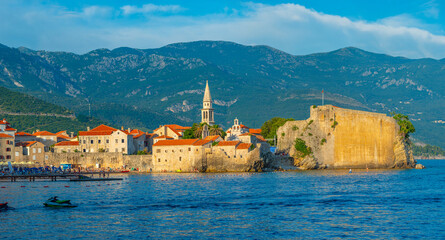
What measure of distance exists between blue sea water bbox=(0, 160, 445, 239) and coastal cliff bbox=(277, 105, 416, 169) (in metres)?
31.2

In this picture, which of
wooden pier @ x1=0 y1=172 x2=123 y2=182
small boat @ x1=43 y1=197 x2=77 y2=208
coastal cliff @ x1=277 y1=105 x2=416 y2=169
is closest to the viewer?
small boat @ x1=43 y1=197 x2=77 y2=208

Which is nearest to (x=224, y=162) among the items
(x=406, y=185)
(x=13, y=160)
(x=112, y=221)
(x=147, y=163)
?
(x=147, y=163)

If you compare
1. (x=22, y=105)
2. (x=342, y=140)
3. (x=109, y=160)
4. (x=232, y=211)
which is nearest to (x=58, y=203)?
(x=232, y=211)

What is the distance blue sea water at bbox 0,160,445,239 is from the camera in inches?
1423

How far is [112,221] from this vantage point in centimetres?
4059

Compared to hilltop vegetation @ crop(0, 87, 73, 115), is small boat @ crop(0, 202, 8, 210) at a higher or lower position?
lower

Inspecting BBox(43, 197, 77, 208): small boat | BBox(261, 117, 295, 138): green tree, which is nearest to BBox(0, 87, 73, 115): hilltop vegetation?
BBox(261, 117, 295, 138): green tree

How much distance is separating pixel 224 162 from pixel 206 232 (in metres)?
52.6

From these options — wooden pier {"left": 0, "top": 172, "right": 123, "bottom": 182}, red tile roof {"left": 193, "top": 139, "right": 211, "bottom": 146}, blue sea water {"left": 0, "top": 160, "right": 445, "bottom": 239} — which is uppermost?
red tile roof {"left": 193, "top": 139, "right": 211, "bottom": 146}

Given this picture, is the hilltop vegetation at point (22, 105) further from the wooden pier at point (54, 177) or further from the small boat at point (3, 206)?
the small boat at point (3, 206)

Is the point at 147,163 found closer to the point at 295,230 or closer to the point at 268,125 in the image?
the point at 268,125

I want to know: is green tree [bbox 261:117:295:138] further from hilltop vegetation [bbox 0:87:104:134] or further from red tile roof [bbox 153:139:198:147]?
hilltop vegetation [bbox 0:87:104:134]

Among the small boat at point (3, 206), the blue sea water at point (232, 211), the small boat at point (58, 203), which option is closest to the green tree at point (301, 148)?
the blue sea water at point (232, 211)

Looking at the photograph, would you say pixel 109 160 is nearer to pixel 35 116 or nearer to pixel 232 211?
pixel 232 211
